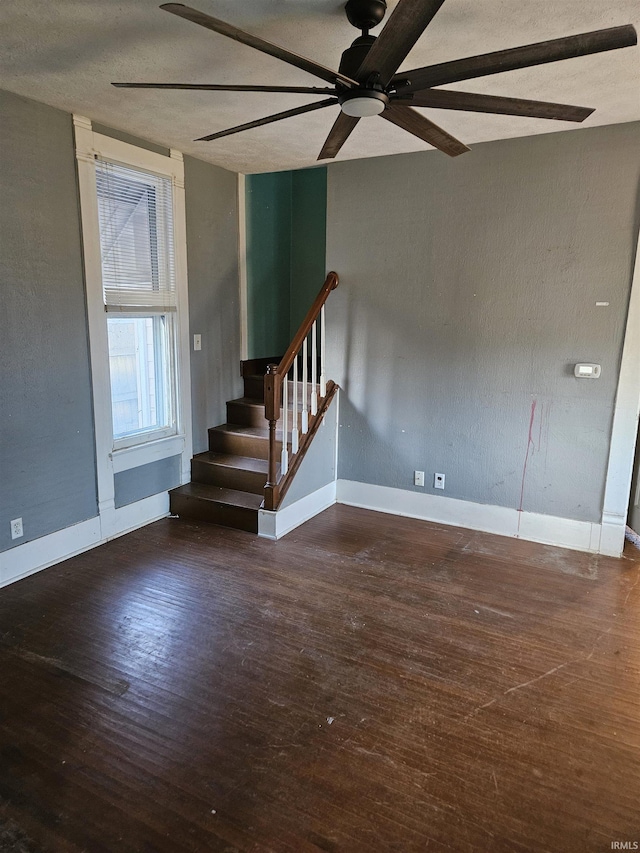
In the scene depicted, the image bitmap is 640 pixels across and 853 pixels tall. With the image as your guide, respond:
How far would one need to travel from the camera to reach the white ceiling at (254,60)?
201cm

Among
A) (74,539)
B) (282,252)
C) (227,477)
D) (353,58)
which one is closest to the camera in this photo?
(353,58)

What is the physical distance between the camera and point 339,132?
88.2 inches

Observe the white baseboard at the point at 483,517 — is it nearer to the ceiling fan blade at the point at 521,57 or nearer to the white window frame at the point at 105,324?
the white window frame at the point at 105,324

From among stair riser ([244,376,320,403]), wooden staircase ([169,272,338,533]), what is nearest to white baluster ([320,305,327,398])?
wooden staircase ([169,272,338,533])

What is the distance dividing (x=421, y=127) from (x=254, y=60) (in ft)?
2.76

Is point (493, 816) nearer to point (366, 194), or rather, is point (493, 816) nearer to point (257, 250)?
point (366, 194)

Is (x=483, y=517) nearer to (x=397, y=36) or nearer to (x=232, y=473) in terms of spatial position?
(x=232, y=473)

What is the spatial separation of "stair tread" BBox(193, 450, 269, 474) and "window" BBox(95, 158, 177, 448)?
35 cm

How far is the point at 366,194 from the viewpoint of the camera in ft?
13.1

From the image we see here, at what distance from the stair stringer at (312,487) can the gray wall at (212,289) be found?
0.96 m

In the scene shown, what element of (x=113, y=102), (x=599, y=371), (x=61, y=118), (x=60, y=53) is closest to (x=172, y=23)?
(x=60, y=53)

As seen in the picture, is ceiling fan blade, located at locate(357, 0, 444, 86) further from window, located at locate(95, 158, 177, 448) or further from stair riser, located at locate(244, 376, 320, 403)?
stair riser, located at locate(244, 376, 320, 403)

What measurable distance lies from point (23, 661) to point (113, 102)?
2829 millimetres

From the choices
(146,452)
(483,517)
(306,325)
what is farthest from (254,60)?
(483,517)
